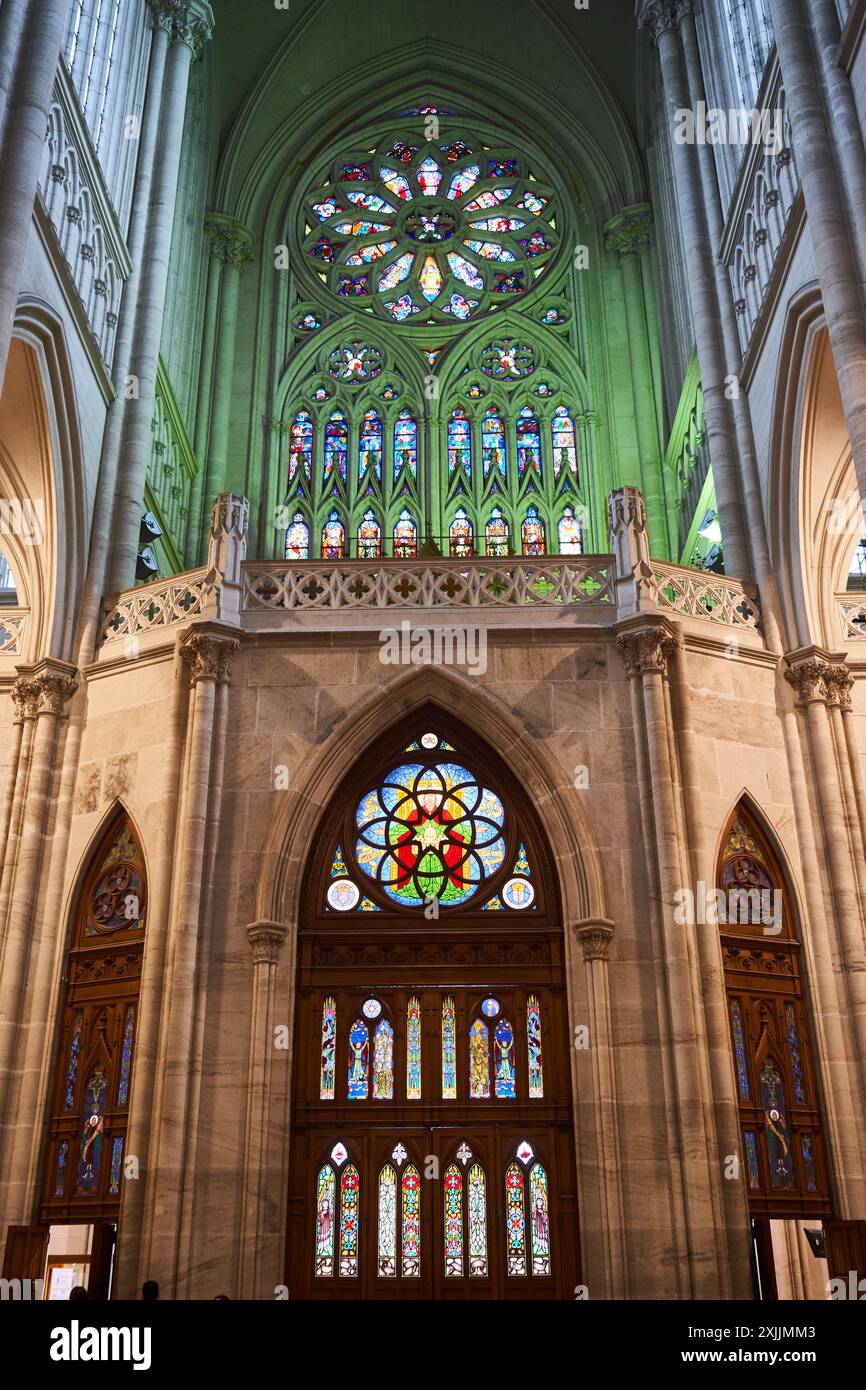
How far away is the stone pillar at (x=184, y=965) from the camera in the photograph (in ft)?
33.0

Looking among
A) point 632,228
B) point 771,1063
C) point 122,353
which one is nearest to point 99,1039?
point 771,1063

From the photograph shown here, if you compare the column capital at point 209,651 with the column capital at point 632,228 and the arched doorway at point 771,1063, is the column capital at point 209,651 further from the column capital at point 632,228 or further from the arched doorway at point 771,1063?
the column capital at point 632,228

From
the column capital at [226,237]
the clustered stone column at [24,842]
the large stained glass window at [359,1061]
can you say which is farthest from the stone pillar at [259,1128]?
the column capital at [226,237]

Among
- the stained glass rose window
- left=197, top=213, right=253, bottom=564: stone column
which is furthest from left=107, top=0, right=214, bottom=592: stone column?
the stained glass rose window

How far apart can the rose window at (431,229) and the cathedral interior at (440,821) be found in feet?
18.6

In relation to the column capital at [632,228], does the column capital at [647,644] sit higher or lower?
lower

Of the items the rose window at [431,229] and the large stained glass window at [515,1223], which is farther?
the rose window at [431,229]

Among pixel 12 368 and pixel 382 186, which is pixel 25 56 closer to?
pixel 12 368

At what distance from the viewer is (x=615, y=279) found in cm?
2064

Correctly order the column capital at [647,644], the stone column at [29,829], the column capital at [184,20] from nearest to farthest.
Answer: the stone column at [29,829]
the column capital at [647,644]
the column capital at [184,20]

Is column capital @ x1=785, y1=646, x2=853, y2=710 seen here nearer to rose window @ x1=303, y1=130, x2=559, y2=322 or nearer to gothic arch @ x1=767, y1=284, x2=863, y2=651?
gothic arch @ x1=767, y1=284, x2=863, y2=651

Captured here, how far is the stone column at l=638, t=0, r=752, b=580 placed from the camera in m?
13.8

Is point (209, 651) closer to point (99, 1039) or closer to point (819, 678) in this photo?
point (99, 1039)

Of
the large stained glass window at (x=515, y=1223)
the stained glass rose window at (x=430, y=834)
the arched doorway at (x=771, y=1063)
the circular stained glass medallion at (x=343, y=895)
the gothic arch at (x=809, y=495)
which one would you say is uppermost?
the gothic arch at (x=809, y=495)
